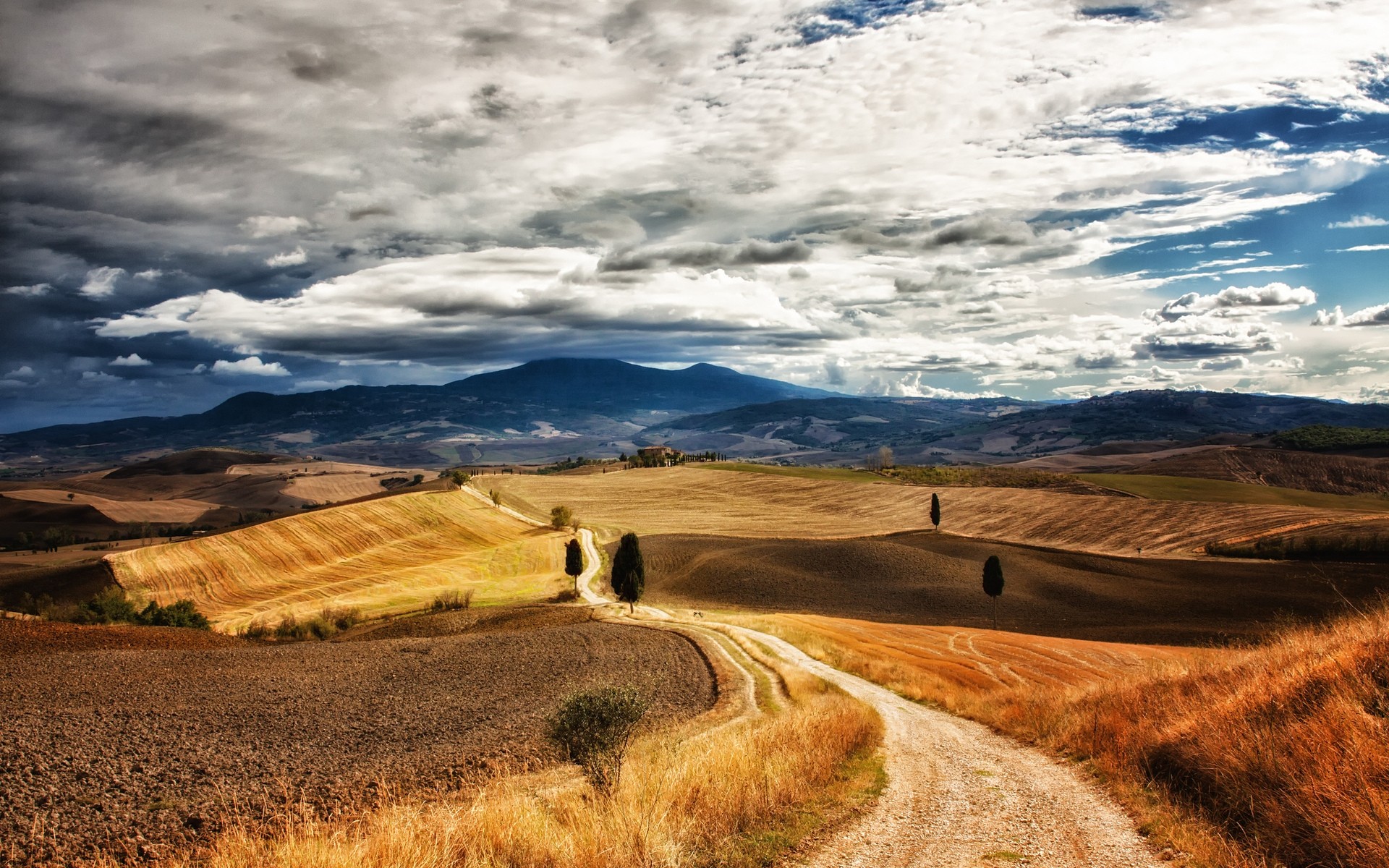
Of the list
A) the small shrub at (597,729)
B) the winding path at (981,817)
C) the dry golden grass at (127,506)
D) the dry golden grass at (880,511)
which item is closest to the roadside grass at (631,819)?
the small shrub at (597,729)

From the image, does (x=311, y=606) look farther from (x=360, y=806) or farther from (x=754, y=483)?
(x=754, y=483)

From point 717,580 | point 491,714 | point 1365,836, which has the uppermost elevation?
point 1365,836

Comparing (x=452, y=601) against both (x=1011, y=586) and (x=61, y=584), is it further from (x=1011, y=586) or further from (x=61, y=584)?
(x=1011, y=586)

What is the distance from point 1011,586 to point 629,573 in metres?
37.1

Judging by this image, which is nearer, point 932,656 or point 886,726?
point 886,726

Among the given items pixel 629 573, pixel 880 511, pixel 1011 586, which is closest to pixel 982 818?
pixel 629 573

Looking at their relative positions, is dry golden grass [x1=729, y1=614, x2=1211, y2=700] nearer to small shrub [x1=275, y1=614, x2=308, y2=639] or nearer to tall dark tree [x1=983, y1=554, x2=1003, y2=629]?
tall dark tree [x1=983, y1=554, x2=1003, y2=629]

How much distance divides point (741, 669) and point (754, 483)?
351 feet

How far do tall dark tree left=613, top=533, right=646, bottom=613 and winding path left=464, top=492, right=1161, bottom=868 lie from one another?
3859 centimetres

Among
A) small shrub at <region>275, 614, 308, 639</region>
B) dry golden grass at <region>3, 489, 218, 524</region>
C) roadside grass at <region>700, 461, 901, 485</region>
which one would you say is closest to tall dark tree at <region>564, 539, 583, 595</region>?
small shrub at <region>275, 614, 308, 639</region>

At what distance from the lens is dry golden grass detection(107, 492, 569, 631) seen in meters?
52.9

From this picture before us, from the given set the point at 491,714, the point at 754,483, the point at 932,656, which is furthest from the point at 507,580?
the point at 754,483

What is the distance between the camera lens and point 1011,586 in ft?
220

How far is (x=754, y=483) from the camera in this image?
133875 mm
